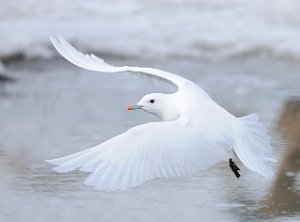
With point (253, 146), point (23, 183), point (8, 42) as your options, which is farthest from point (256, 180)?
point (8, 42)

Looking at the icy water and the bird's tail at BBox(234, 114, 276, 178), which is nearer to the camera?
the bird's tail at BBox(234, 114, 276, 178)

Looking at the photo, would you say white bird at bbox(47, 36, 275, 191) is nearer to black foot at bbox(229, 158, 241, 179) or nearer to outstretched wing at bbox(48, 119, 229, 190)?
outstretched wing at bbox(48, 119, 229, 190)

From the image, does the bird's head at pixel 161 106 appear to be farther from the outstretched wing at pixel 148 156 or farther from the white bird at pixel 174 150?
the outstretched wing at pixel 148 156

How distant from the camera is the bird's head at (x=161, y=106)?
5379 mm

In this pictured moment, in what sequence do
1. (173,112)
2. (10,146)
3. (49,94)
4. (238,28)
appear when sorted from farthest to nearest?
(238,28)
(49,94)
(10,146)
(173,112)

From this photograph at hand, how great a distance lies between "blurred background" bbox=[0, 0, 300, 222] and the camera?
5145mm

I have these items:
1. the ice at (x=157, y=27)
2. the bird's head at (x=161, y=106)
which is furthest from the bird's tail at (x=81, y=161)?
the ice at (x=157, y=27)

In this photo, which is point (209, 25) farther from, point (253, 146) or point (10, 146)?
point (253, 146)

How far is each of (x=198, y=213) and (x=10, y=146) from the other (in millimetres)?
1723

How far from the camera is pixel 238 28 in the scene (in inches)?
395

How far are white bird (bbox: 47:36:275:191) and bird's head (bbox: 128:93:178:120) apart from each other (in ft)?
0.72

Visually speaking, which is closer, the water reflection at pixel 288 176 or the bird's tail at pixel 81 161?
the bird's tail at pixel 81 161

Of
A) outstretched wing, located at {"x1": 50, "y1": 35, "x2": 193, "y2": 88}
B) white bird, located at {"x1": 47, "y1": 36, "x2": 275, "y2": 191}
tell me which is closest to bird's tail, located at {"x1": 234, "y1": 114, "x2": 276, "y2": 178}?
white bird, located at {"x1": 47, "y1": 36, "x2": 275, "y2": 191}

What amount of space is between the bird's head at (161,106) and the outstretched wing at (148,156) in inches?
26.5
